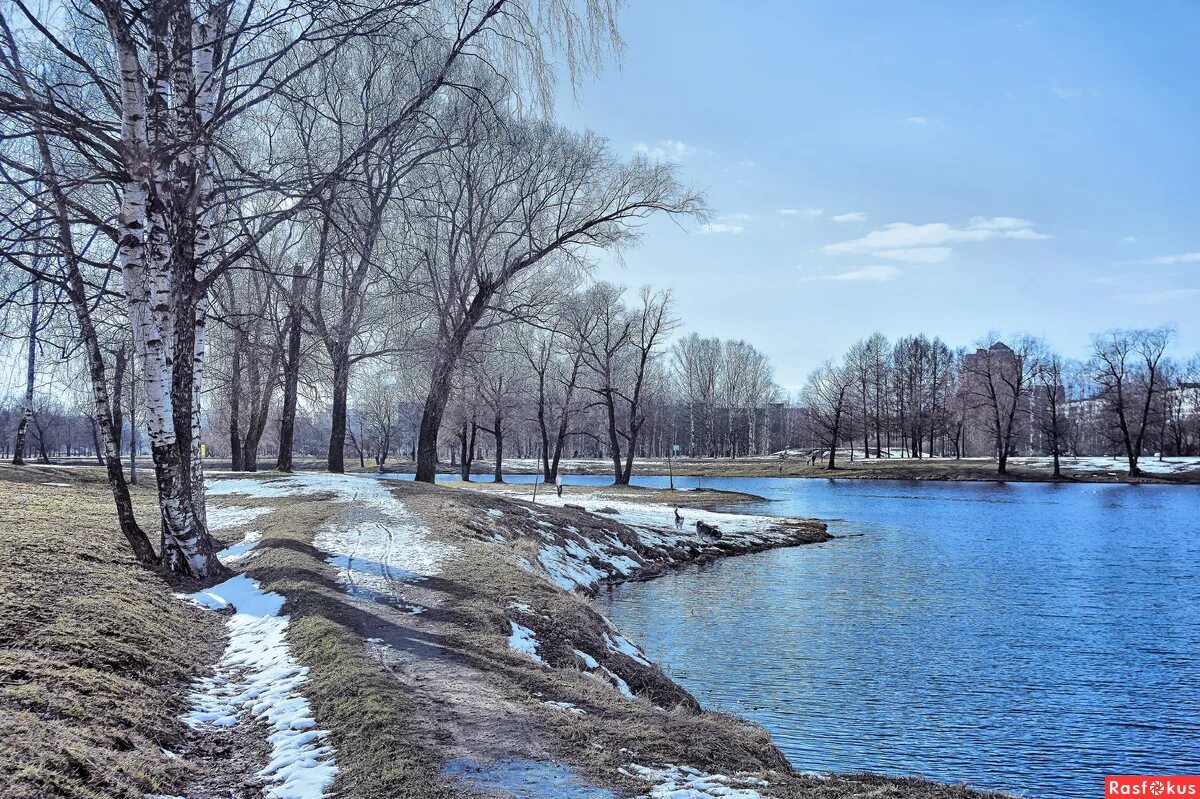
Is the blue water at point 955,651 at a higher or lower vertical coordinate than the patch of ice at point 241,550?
lower

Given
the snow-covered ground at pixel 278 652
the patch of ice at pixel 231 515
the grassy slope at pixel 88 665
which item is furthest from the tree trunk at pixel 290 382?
the grassy slope at pixel 88 665

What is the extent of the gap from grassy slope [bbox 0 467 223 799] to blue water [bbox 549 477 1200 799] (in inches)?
239

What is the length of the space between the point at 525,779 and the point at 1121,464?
7632 centimetres

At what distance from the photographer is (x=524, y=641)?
952 centimetres

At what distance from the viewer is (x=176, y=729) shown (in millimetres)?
5914

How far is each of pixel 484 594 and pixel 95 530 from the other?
6557 mm

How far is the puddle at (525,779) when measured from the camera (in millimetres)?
4957

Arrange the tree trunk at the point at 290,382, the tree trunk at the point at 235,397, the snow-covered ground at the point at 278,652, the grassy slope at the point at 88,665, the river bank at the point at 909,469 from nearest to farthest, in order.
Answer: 1. the grassy slope at the point at 88,665
2. the snow-covered ground at the point at 278,652
3. the tree trunk at the point at 290,382
4. the tree trunk at the point at 235,397
5. the river bank at the point at 909,469

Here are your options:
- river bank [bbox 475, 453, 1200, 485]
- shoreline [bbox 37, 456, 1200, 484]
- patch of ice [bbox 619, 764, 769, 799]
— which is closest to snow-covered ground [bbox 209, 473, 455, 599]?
patch of ice [bbox 619, 764, 769, 799]

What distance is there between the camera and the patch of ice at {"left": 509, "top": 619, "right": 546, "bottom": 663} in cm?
904

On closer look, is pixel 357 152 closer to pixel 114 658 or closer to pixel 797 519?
pixel 114 658

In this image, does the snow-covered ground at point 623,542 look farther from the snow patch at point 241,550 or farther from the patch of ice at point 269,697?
the patch of ice at point 269,697

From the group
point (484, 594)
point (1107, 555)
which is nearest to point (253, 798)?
point (484, 594)

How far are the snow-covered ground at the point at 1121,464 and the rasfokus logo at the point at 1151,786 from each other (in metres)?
65.3
